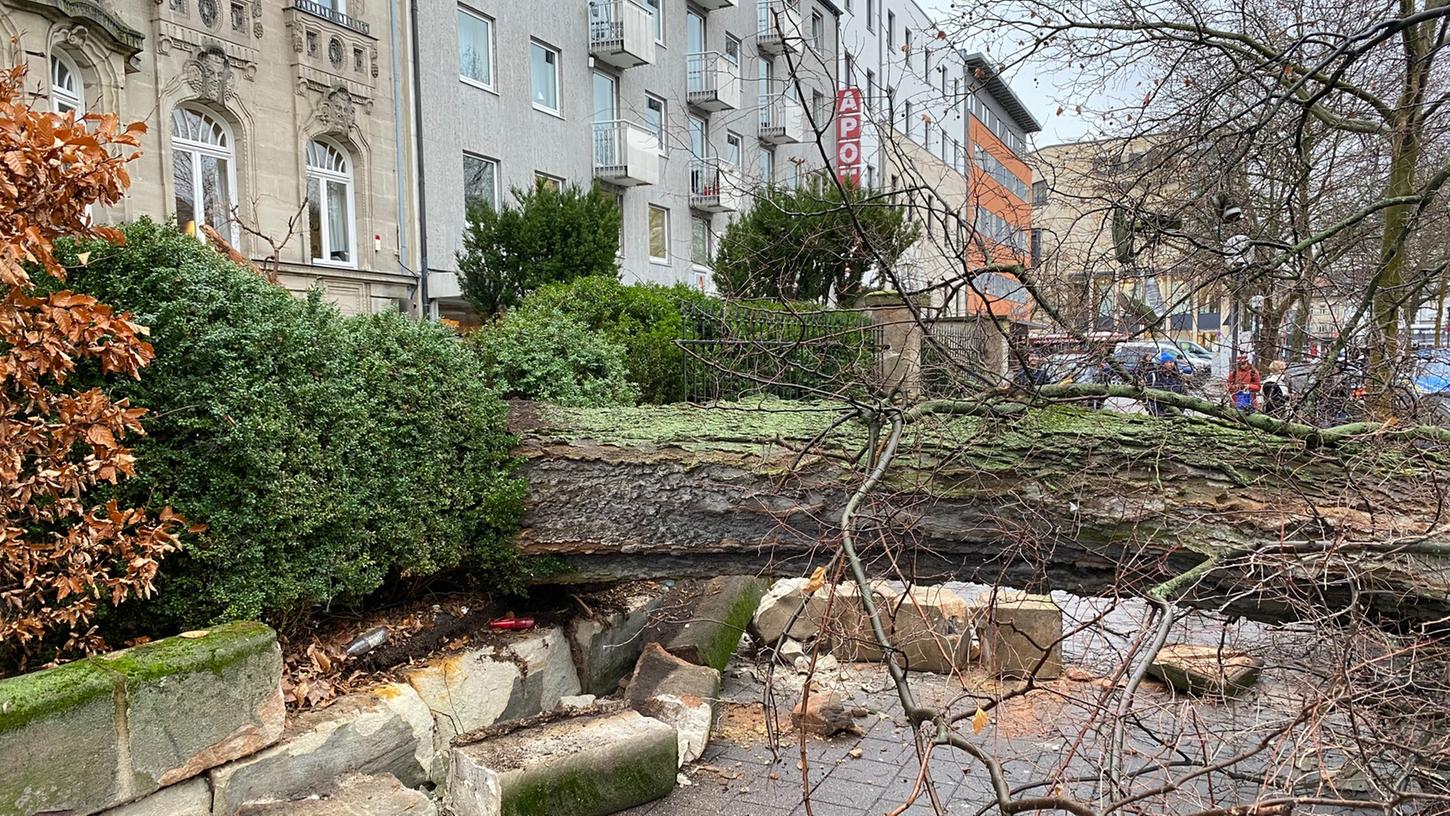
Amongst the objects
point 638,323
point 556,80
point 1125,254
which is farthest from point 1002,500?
point 556,80

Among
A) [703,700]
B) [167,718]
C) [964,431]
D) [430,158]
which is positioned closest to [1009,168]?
[964,431]

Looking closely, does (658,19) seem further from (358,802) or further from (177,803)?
(177,803)

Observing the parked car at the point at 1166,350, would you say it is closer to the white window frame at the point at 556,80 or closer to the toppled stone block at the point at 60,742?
the toppled stone block at the point at 60,742

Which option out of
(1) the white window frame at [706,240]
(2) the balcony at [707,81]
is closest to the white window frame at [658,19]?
(2) the balcony at [707,81]

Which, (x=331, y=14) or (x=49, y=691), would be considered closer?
(x=49, y=691)

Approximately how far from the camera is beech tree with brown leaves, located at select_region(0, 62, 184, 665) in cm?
324

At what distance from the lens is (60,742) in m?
3.09

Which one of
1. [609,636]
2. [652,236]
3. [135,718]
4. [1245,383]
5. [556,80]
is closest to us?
[135,718]

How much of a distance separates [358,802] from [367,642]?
1050 mm

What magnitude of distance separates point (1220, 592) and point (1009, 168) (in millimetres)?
4399

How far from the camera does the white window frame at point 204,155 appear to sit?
1327 centimetres

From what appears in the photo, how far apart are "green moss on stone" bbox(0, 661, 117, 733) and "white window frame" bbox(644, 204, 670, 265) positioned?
64.3 feet

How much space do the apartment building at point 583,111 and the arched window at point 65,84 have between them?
5.24 metres

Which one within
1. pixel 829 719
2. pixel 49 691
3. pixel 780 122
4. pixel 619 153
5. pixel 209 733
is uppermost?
pixel 780 122
